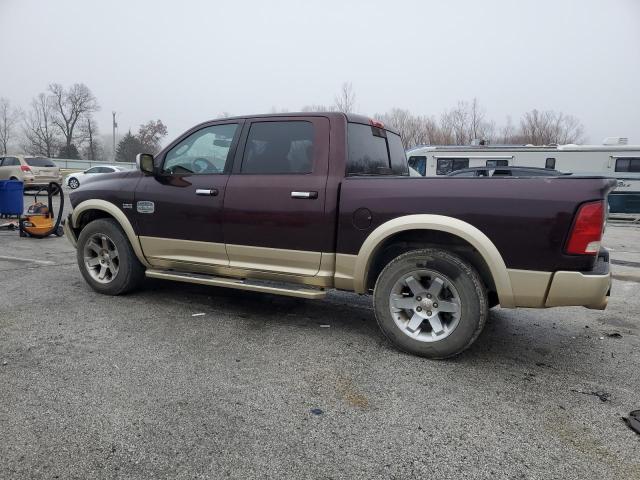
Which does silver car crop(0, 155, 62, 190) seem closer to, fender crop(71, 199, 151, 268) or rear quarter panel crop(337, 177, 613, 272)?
fender crop(71, 199, 151, 268)

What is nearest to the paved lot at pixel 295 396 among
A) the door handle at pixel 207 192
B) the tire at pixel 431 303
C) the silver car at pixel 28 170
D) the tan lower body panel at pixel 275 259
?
the tire at pixel 431 303

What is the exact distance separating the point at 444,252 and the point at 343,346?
3.72ft

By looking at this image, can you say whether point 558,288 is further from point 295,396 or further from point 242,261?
point 242,261

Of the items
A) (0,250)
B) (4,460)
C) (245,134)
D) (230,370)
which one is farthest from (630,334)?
(0,250)

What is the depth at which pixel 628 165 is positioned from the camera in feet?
55.9

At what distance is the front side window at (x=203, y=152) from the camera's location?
4.48 meters

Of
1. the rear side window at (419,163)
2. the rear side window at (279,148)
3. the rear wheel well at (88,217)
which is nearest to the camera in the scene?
the rear side window at (279,148)

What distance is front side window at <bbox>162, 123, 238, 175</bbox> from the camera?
4480 mm

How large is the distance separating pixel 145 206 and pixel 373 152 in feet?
7.84

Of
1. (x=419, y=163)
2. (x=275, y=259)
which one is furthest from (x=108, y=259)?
(x=419, y=163)

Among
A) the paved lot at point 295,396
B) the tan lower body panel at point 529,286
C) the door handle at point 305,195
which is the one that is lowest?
the paved lot at point 295,396

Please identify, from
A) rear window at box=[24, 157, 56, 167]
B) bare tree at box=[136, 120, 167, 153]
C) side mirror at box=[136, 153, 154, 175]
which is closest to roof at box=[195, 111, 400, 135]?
side mirror at box=[136, 153, 154, 175]

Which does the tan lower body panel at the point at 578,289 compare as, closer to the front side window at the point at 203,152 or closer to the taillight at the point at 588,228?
the taillight at the point at 588,228

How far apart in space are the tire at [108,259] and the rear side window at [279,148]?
5.58 feet
